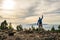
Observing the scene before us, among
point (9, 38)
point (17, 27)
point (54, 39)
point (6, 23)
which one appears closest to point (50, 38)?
point (54, 39)

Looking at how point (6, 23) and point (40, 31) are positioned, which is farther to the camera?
point (6, 23)

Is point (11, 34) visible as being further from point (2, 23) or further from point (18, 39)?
point (2, 23)

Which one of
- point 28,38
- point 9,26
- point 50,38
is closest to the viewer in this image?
point 50,38

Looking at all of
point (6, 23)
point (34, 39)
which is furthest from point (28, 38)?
point (6, 23)

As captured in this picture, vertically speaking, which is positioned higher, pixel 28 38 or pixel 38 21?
pixel 38 21

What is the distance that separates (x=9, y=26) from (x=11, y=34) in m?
11.1

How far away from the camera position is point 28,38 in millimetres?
25984

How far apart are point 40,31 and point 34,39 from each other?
6.23 meters

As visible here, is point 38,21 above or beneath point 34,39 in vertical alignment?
above

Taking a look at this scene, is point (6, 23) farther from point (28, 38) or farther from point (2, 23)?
point (28, 38)

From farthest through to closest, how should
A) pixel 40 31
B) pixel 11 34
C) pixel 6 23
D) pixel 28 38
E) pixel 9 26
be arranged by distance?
pixel 6 23 < pixel 9 26 < pixel 40 31 < pixel 11 34 < pixel 28 38

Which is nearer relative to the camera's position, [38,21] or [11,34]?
[11,34]

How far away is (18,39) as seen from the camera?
25.2 meters

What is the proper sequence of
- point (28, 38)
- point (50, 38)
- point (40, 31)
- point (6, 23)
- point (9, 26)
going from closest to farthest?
point (50, 38), point (28, 38), point (40, 31), point (9, 26), point (6, 23)
